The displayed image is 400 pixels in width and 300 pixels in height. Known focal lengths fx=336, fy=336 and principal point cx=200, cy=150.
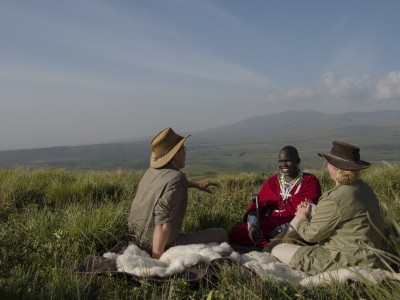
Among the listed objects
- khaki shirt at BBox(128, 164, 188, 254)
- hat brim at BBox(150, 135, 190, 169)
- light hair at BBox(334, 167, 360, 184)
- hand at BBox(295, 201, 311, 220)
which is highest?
hat brim at BBox(150, 135, 190, 169)

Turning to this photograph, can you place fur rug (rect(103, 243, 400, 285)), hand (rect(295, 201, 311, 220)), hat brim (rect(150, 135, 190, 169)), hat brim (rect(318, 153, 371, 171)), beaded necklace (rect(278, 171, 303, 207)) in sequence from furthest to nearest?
beaded necklace (rect(278, 171, 303, 207)) < hand (rect(295, 201, 311, 220)) < hat brim (rect(150, 135, 190, 169)) < hat brim (rect(318, 153, 371, 171)) < fur rug (rect(103, 243, 400, 285))

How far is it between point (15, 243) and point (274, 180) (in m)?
4.01

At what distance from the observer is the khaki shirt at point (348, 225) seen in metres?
3.40

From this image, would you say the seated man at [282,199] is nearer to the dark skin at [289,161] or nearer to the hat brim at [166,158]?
the dark skin at [289,161]

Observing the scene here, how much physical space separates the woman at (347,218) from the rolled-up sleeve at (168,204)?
4.89ft

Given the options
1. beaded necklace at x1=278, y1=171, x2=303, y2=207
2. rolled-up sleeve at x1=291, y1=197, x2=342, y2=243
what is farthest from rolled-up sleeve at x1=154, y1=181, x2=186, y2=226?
beaded necklace at x1=278, y1=171, x2=303, y2=207

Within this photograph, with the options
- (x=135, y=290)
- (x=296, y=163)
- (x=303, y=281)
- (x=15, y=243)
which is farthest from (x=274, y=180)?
(x=15, y=243)

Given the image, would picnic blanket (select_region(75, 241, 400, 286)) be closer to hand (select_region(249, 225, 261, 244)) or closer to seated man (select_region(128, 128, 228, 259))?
seated man (select_region(128, 128, 228, 259))

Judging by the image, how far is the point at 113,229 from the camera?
4453 mm

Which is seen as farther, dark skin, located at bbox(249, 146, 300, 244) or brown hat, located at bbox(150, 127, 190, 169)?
dark skin, located at bbox(249, 146, 300, 244)

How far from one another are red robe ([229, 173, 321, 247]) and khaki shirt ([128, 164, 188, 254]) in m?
1.72

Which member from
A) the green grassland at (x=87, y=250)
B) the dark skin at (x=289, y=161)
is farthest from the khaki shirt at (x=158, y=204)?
the dark skin at (x=289, y=161)

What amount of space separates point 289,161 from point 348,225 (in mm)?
2075

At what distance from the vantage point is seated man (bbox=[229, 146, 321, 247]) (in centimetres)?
543
